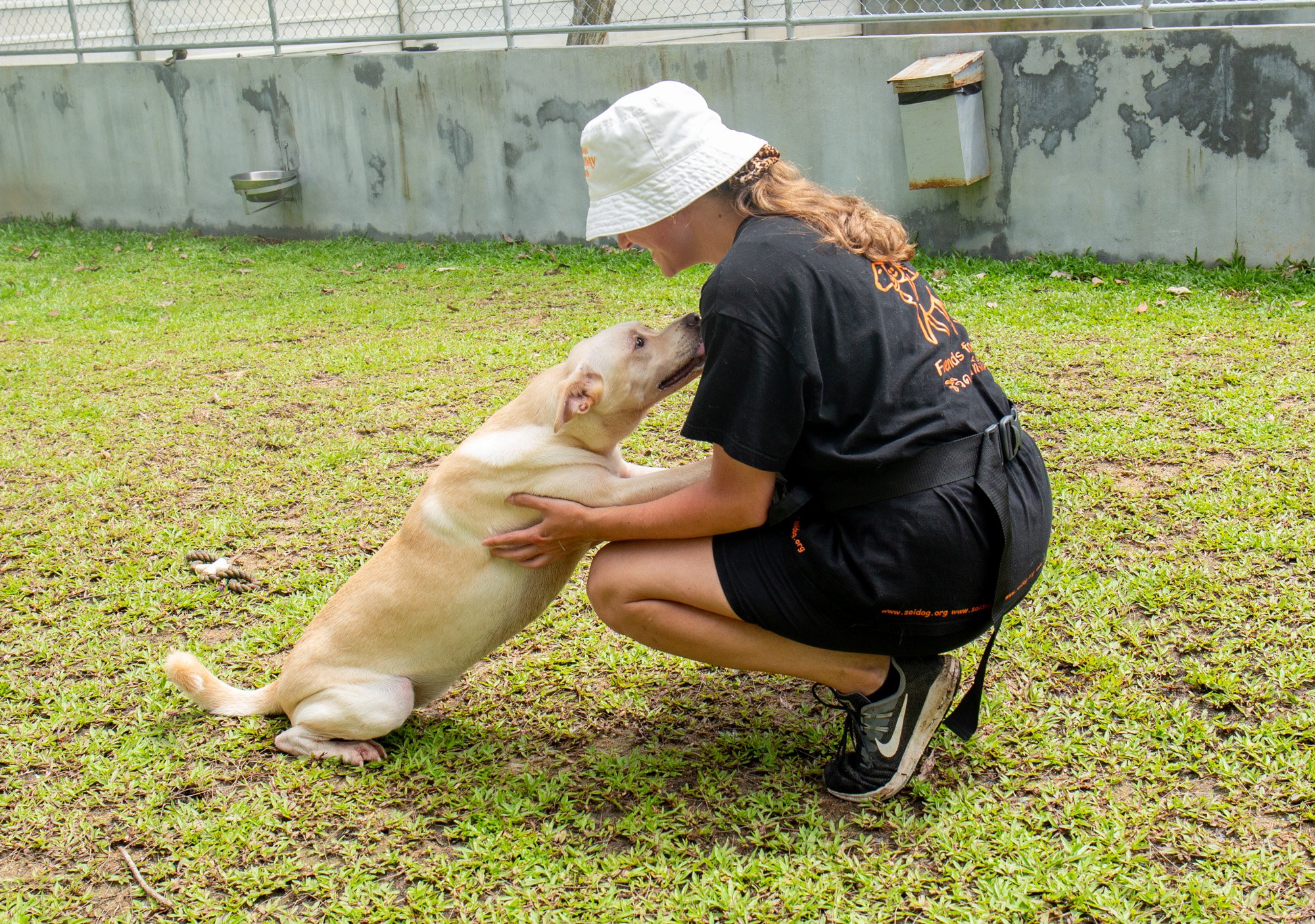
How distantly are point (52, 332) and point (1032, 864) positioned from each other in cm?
751

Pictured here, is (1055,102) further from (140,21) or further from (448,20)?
(140,21)

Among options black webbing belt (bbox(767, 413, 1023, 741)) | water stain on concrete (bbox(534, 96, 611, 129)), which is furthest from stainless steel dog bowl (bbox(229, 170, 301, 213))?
black webbing belt (bbox(767, 413, 1023, 741))

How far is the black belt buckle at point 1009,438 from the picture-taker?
2576 millimetres

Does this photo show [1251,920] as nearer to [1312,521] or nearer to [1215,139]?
[1312,521]

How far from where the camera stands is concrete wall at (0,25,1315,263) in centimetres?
682

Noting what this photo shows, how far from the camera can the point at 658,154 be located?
2596mm

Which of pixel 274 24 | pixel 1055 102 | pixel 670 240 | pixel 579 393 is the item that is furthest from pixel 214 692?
pixel 274 24

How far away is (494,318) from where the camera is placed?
7.44 metres

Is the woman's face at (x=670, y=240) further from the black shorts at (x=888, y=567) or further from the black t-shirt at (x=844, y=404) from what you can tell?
the black shorts at (x=888, y=567)

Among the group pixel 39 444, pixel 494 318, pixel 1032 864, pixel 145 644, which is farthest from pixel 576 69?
pixel 1032 864

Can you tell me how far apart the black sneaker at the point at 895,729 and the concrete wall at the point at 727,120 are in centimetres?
555

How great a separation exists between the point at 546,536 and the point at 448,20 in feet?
28.1

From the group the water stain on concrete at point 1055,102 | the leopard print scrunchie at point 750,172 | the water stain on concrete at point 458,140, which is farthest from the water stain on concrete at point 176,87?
the leopard print scrunchie at point 750,172

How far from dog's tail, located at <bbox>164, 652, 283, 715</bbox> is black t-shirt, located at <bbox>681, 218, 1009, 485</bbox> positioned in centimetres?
163
